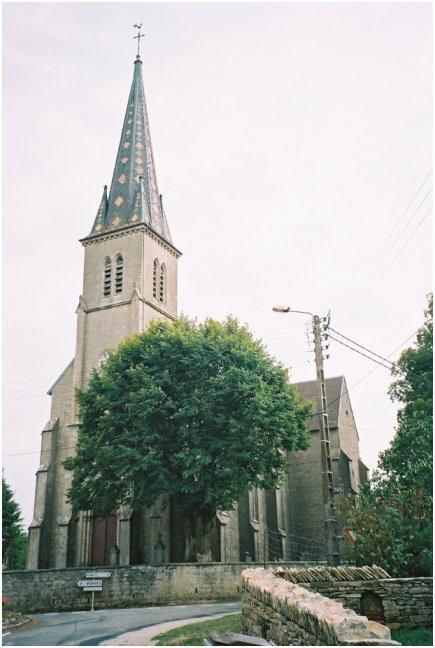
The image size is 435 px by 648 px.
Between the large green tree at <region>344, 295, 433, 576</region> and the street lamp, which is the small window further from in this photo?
the street lamp

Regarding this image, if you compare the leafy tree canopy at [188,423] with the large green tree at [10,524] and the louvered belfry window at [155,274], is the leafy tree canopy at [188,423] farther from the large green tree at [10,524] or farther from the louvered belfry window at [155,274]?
the large green tree at [10,524]

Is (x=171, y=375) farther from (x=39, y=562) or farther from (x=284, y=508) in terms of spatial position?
(x=284, y=508)

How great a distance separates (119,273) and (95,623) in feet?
92.3

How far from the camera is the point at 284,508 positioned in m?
42.6

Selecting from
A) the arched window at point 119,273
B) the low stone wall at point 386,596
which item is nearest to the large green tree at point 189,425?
the arched window at point 119,273

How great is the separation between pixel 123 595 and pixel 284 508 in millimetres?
20510

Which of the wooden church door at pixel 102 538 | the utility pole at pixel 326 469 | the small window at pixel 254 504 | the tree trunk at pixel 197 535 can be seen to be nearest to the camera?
the utility pole at pixel 326 469

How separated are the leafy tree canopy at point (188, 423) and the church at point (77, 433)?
370cm

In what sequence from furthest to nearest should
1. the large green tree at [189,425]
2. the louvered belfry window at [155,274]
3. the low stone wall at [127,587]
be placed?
the louvered belfry window at [155,274], the large green tree at [189,425], the low stone wall at [127,587]

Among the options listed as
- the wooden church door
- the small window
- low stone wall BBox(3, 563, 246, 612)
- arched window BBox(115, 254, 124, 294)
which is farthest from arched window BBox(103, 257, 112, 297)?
low stone wall BBox(3, 563, 246, 612)

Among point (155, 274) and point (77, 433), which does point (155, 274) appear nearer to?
point (155, 274)

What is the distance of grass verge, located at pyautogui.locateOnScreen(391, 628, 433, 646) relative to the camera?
35.1 feet

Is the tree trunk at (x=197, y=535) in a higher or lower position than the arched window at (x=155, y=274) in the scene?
lower

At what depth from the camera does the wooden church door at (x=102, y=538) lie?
35.7 metres
